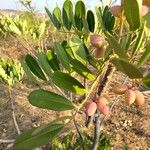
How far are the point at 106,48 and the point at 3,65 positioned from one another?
A: 4.25ft

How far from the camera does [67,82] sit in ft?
2.58

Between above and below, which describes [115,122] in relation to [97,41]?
below

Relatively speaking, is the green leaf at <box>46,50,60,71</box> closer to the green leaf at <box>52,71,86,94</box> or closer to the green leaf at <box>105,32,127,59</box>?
the green leaf at <box>52,71,86,94</box>

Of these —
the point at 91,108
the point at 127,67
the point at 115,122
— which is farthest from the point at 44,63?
the point at 115,122

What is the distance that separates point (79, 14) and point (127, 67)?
1.40ft

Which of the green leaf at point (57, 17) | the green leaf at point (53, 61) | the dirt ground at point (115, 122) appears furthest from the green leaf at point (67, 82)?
the dirt ground at point (115, 122)

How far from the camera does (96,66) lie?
0.76 meters

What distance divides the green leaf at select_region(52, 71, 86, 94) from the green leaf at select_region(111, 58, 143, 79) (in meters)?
0.17

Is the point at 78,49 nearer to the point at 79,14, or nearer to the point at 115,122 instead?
the point at 79,14

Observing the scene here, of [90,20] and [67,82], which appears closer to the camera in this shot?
[67,82]

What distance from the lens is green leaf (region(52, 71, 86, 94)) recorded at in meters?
0.77

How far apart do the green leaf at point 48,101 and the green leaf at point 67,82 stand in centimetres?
2

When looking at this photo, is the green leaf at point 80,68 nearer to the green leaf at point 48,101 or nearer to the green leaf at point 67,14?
the green leaf at point 48,101

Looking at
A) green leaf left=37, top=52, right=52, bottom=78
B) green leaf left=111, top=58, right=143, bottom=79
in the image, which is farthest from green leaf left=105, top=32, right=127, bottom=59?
green leaf left=37, top=52, right=52, bottom=78
